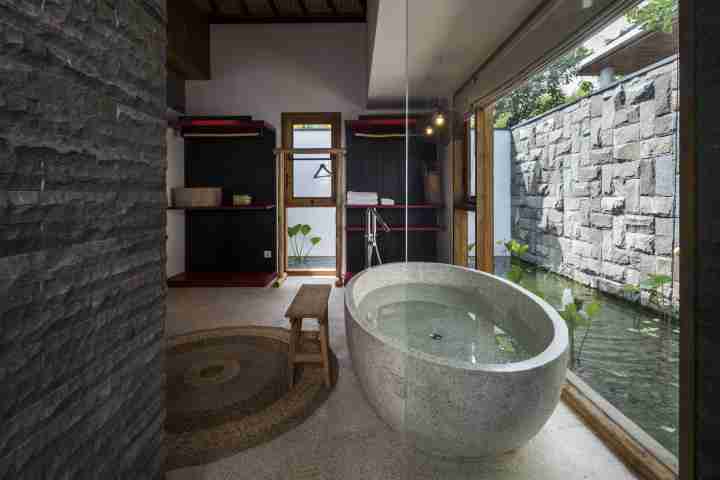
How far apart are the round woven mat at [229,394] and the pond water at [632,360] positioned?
4.03 feet

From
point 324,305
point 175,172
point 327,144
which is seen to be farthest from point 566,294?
point 175,172

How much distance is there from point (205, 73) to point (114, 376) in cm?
483

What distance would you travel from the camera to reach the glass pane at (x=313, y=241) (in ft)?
15.0

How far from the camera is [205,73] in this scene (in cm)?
445

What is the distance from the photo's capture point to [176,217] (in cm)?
449

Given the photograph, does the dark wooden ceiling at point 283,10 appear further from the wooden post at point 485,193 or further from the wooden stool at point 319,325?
the wooden post at point 485,193

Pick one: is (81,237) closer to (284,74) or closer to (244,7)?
(284,74)

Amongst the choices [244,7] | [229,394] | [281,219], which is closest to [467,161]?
[229,394]

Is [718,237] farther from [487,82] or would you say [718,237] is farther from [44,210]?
[487,82]

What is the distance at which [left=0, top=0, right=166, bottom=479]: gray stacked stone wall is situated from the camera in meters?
0.32

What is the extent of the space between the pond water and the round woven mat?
123 cm

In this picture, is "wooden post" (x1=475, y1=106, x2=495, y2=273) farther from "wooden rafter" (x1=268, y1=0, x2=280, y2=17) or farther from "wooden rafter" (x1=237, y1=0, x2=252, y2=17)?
"wooden rafter" (x1=237, y1=0, x2=252, y2=17)

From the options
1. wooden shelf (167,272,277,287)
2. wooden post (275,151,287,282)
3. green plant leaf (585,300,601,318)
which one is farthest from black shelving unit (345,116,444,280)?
green plant leaf (585,300,601,318)

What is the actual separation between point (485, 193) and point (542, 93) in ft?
0.91
